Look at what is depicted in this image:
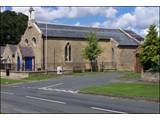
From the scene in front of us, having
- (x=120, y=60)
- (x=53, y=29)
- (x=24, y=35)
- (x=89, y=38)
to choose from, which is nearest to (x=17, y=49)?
(x=24, y=35)

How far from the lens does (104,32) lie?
50.4 meters

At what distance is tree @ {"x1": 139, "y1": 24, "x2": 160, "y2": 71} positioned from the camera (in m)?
29.1

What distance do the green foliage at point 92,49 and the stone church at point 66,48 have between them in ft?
3.63

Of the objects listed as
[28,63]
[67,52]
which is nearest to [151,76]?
[67,52]

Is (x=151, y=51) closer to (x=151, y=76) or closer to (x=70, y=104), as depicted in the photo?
(x=151, y=76)

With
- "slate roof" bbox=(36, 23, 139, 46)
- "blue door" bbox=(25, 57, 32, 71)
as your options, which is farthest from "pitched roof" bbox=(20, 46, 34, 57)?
"slate roof" bbox=(36, 23, 139, 46)

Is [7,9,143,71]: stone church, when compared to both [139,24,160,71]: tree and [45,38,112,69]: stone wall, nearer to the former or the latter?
[45,38,112,69]: stone wall

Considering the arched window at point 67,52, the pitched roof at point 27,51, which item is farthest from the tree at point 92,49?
the pitched roof at point 27,51

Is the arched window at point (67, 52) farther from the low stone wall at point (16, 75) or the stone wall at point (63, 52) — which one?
the low stone wall at point (16, 75)

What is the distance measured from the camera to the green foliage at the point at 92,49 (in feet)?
150

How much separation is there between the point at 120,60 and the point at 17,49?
1346 centimetres

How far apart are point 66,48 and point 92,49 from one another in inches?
137
